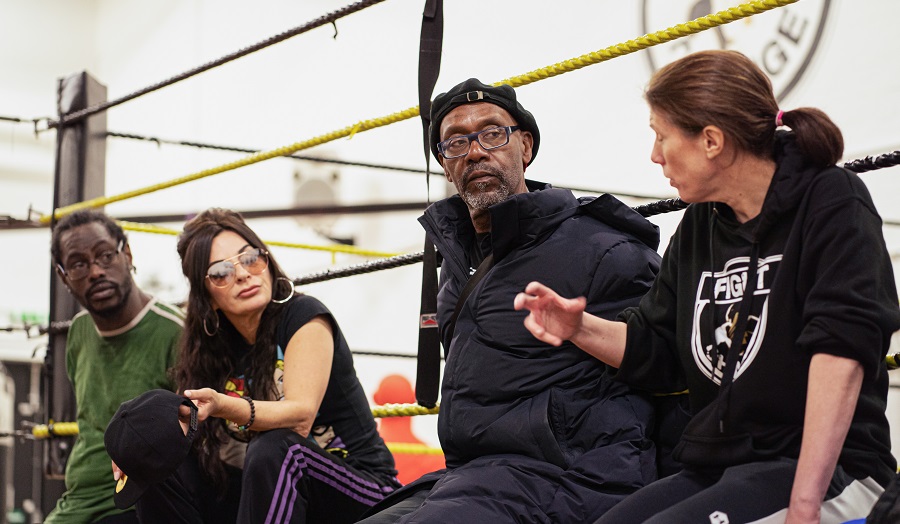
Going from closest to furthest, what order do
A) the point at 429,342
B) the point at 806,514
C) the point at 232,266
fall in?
the point at 806,514, the point at 429,342, the point at 232,266

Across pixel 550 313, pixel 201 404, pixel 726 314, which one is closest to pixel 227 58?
pixel 201 404

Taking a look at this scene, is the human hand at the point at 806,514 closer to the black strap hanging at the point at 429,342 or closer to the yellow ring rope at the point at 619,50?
the yellow ring rope at the point at 619,50

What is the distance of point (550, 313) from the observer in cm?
134

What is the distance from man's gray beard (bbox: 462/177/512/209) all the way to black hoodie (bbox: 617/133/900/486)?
17.3 inches

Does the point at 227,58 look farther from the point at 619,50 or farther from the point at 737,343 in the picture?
the point at 737,343

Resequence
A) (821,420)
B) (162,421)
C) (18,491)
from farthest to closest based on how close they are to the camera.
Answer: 1. (18,491)
2. (162,421)
3. (821,420)

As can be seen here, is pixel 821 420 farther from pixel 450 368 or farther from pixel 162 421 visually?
pixel 162 421

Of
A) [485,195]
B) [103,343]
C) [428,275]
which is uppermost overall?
[485,195]

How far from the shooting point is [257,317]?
1.95 m

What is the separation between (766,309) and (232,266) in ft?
3.61

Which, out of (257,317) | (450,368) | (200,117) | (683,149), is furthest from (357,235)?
(683,149)

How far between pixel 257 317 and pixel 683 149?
101 cm

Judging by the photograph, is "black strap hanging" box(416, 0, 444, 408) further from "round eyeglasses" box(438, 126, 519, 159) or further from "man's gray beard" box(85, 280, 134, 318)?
"man's gray beard" box(85, 280, 134, 318)

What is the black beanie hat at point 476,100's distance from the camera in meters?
1.70
